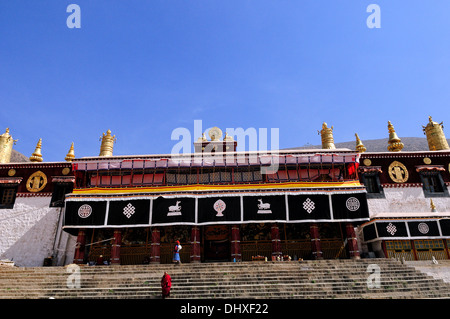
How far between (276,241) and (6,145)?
24.1 meters

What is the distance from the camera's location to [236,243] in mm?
22000

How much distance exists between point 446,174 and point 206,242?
742 inches

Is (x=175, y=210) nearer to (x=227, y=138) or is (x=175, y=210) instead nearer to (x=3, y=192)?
(x=227, y=138)

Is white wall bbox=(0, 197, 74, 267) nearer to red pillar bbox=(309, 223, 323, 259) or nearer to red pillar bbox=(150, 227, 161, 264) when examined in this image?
red pillar bbox=(150, 227, 161, 264)

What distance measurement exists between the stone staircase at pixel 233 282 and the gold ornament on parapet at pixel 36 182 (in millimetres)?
8912

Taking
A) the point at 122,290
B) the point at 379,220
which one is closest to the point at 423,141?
the point at 379,220

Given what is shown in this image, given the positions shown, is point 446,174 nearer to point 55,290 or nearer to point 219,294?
point 219,294

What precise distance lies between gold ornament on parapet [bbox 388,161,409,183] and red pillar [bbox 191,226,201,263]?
15405 millimetres

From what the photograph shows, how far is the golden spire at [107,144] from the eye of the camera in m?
31.7

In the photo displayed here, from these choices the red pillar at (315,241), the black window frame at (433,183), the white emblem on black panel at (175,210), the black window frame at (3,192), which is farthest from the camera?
the black window frame at (3,192)

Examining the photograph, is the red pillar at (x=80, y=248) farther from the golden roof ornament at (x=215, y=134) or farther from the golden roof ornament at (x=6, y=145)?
the golden roof ornament at (x=215, y=134)

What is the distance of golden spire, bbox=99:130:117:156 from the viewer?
31.7 m

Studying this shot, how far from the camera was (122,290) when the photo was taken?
15.7m

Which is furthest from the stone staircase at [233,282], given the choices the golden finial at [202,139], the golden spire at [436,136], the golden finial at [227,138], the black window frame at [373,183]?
the golden spire at [436,136]
